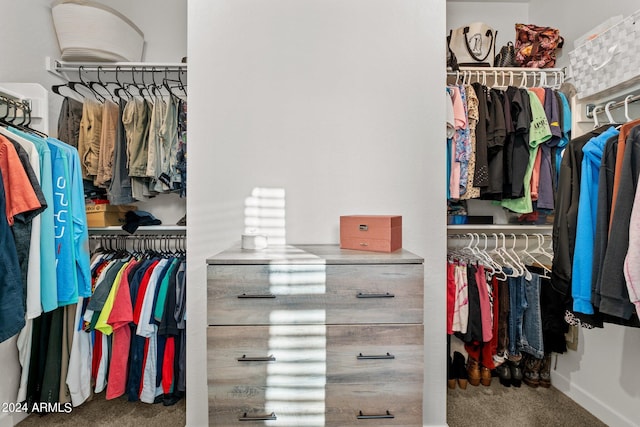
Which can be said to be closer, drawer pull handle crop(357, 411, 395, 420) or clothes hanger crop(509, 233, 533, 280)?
drawer pull handle crop(357, 411, 395, 420)

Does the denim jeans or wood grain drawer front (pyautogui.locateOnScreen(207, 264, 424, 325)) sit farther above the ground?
wood grain drawer front (pyautogui.locateOnScreen(207, 264, 424, 325))

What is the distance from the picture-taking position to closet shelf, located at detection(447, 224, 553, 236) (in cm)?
201

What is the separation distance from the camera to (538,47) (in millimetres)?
2123

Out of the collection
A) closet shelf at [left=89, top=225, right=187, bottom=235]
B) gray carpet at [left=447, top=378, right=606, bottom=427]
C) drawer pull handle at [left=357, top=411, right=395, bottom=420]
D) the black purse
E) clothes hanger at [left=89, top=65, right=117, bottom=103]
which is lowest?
gray carpet at [left=447, top=378, right=606, bottom=427]

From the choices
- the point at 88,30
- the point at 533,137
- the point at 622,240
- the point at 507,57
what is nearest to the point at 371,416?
the point at 622,240

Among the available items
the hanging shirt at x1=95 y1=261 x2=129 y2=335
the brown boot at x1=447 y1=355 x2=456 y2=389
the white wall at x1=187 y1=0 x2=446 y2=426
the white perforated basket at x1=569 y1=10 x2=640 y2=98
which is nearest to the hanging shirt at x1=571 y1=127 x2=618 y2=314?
the white perforated basket at x1=569 y1=10 x2=640 y2=98

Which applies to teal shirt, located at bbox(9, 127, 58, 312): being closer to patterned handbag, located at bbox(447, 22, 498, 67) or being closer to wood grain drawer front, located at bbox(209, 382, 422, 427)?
wood grain drawer front, located at bbox(209, 382, 422, 427)

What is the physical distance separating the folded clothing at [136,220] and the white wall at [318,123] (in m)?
0.58

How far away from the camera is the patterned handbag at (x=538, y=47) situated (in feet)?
6.96

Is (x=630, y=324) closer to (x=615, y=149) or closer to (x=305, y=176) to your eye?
(x=615, y=149)

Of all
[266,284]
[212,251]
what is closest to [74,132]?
[212,251]

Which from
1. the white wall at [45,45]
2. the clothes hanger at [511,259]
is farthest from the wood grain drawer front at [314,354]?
the white wall at [45,45]

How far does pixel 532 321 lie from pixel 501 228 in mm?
581

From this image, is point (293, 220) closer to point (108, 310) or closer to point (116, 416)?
point (108, 310)
